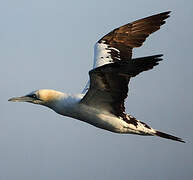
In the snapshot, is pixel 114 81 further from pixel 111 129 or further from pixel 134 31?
pixel 134 31

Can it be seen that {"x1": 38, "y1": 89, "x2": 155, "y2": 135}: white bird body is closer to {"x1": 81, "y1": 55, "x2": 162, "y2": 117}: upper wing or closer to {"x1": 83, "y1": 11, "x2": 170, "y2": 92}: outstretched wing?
{"x1": 81, "y1": 55, "x2": 162, "y2": 117}: upper wing

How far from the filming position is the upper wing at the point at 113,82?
37.9 ft

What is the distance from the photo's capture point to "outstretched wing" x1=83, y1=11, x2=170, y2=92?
16.5 meters

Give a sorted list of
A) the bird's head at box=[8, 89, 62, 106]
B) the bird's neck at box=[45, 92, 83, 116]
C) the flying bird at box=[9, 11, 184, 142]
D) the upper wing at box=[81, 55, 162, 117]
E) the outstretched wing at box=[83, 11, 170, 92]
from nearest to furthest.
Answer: the upper wing at box=[81, 55, 162, 117]
the flying bird at box=[9, 11, 184, 142]
the bird's neck at box=[45, 92, 83, 116]
the bird's head at box=[8, 89, 62, 106]
the outstretched wing at box=[83, 11, 170, 92]

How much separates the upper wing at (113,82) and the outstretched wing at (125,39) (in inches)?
110

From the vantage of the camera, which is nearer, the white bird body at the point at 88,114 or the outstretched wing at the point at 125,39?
the white bird body at the point at 88,114

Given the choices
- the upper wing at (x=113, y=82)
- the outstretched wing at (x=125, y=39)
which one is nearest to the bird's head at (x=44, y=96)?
the upper wing at (x=113, y=82)

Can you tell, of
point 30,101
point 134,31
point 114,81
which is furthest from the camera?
point 134,31

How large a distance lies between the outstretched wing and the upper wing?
9.16ft

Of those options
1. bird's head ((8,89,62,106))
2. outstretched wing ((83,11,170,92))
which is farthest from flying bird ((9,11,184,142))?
outstretched wing ((83,11,170,92))

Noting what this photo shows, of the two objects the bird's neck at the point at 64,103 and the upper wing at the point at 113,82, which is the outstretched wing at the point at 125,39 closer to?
the bird's neck at the point at 64,103

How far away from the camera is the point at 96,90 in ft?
42.6

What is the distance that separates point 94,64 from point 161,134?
3.10 metres

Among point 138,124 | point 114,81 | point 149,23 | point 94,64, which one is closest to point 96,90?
point 114,81
